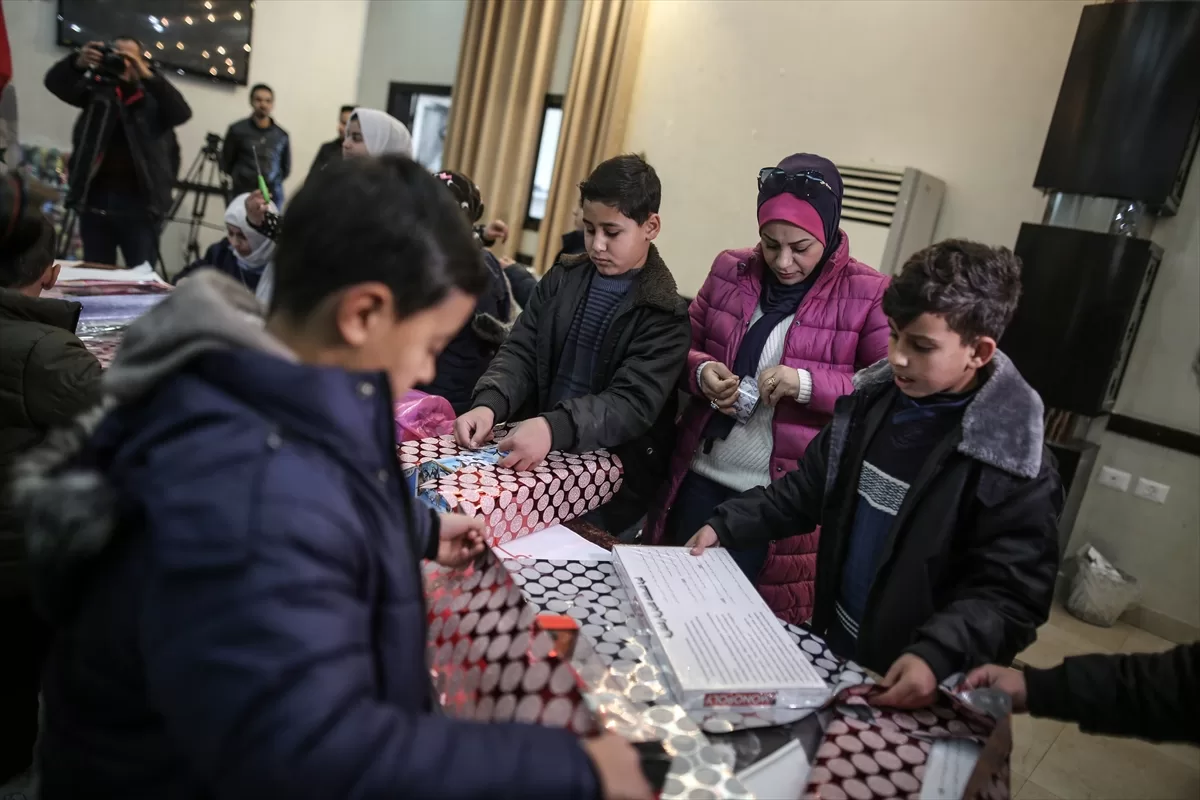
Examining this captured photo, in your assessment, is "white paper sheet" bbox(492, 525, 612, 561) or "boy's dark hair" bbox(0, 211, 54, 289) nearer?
"white paper sheet" bbox(492, 525, 612, 561)

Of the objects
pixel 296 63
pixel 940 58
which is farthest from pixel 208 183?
pixel 940 58

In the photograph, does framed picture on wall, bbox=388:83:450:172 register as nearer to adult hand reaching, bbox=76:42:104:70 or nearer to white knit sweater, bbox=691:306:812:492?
adult hand reaching, bbox=76:42:104:70

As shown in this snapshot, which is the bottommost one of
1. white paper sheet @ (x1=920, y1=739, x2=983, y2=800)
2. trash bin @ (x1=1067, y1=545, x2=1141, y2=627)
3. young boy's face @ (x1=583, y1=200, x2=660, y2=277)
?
trash bin @ (x1=1067, y1=545, x2=1141, y2=627)

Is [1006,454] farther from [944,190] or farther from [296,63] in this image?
[296,63]

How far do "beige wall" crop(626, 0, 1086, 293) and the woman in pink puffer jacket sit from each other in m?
2.23

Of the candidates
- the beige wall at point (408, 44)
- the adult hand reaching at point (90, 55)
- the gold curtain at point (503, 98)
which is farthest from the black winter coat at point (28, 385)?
the beige wall at point (408, 44)

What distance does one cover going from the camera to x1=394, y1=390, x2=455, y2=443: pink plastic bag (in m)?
1.51

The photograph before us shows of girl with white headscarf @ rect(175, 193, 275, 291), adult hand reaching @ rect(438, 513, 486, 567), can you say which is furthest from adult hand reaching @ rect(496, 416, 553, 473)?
girl with white headscarf @ rect(175, 193, 275, 291)

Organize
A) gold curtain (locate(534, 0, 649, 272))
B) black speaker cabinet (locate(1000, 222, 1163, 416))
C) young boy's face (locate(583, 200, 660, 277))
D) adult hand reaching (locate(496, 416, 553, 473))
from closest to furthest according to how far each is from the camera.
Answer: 1. adult hand reaching (locate(496, 416, 553, 473))
2. young boy's face (locate(583, 200, 660, 277))
3. black speaker cabinet (locate(1000, 222, 1163, 416))
4. gold curtain (locate(534, 0, 649, 272))

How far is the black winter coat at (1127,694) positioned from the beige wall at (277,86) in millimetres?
6840

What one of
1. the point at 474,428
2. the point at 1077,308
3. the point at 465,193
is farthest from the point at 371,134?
the point at 1077,308

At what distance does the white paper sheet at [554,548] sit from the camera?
1168mm

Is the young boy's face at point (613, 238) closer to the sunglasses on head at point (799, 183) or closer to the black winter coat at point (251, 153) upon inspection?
the sunglasses on head at point (799, 183)

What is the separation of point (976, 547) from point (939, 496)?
9 centimetres
